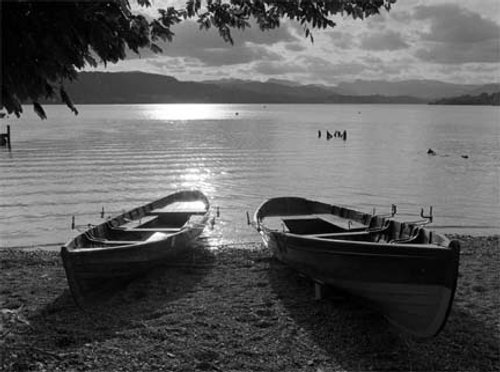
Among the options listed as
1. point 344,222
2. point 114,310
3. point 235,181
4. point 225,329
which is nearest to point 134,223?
point 114,310

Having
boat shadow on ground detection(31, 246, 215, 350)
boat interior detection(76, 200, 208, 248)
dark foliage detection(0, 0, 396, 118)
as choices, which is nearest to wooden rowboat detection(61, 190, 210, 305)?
boat interior detection(76, 200, 208, 248)

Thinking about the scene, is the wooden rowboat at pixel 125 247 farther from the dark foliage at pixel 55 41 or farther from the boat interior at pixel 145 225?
the dark foliage at pixel 55 41

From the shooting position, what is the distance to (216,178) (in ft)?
105

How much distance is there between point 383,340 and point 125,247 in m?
5.38

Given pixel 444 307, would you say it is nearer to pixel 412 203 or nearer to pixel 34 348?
pixel 34 348

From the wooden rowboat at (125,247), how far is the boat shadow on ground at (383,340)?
326cm

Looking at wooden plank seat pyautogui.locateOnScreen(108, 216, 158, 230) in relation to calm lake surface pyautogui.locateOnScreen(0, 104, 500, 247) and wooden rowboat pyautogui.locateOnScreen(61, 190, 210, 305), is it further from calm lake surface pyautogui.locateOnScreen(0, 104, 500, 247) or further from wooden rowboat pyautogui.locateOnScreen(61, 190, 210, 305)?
calm lake surface pyautogui.locateOnScreen(0, 104, 500, 247)

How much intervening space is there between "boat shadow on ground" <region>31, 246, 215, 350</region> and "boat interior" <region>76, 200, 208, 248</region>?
98cm

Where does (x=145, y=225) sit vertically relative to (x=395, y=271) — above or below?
below

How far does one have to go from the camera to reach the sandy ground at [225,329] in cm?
717

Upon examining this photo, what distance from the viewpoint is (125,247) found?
33.7 ft

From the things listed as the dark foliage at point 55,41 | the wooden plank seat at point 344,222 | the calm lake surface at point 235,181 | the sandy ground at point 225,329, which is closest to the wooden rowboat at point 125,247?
the sandy ground at point 225,329

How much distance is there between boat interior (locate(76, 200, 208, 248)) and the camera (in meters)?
11.2

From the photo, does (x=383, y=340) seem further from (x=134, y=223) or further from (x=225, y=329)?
(x=134, y=223)
